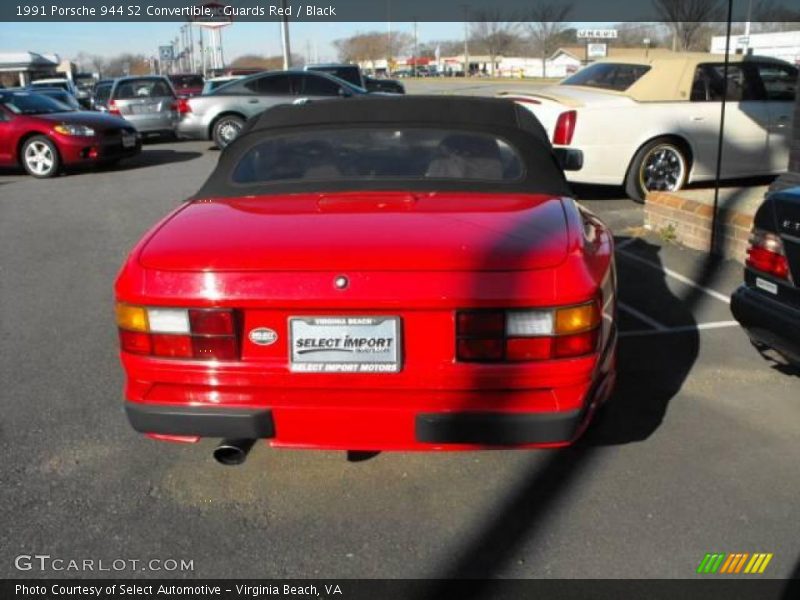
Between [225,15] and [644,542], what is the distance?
28078mm

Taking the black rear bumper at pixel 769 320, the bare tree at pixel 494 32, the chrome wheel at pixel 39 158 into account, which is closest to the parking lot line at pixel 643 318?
the black rear bumper at pixel 769 320

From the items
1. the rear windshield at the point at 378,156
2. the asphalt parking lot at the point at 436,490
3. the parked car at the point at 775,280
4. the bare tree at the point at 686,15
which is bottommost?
the asphalt parking lot at the point at 436,490

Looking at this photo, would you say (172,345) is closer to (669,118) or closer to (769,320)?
(769,320)

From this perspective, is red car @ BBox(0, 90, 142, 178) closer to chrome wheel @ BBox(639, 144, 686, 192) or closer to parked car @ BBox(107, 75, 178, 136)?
parked car @ BBox(107, 75, 178, 136)

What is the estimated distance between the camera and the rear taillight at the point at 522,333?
2539 mm

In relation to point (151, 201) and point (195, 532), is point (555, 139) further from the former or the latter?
point (195, 532)

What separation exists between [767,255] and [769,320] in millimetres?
311

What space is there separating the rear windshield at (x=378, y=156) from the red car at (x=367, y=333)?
76 cm

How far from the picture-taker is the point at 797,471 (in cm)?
317

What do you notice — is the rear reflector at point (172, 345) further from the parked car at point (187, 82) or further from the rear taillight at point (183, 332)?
the parked car at point (187, 82)

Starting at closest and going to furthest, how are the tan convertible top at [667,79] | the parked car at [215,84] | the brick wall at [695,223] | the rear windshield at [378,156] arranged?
the rear windshield at [378,156] < the brick wall at [695,223] < the tan convertible top at [667,79] < the parked car at [215,84]

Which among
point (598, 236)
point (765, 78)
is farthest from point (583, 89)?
point (598, 236)

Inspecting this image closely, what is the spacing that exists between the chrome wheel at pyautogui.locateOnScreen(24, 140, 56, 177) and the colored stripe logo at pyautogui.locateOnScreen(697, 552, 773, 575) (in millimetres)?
12531

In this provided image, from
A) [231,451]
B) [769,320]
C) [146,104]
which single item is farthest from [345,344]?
[146,104]
